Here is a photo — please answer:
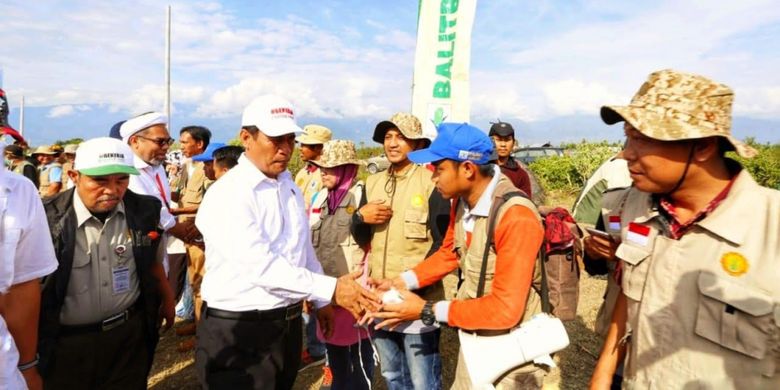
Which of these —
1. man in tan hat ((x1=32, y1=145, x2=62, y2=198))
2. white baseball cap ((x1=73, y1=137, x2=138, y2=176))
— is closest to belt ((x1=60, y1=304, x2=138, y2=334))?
white baseball cap ((x1=73, y1=137, x2=138, y2=176))

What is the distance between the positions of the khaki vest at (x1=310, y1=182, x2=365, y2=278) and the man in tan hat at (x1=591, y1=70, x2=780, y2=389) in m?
2.21

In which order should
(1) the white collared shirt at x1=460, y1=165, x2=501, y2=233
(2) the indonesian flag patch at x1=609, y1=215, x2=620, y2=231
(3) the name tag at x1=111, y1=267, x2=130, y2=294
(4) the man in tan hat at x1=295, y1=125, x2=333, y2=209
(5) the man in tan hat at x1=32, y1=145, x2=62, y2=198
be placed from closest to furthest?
(2) the indonesian flag patch at x1=609, y1=215, x2=620, y2=231 < (1) the white collared shirt at x1=460, y1=165, x2=501, y2=233 < (3) the name tag at x1=111, y1=267, x2=130, y2=294 < (4) the man in tan hat at x1=295, y1=125, x2=333, y2=209 < (5) the man in tan hat at x1=32, y1=145, x2=62, y2=198

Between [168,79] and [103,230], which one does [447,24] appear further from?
[168,79]

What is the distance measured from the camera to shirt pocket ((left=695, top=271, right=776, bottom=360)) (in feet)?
4.25

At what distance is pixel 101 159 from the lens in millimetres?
2504

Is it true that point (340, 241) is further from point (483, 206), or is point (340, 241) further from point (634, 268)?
point (634, 268)

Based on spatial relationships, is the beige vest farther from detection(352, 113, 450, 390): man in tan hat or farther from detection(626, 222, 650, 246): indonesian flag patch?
detection(352, 113, 450, 390): man in tan hat

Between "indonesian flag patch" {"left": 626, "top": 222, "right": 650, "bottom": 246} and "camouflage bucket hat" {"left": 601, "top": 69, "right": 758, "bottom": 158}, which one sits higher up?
"camouflage bucket hat" {"left": 601, "top": 69, "right": 758, "bottom": 158}

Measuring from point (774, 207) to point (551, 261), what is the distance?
1.02 metres

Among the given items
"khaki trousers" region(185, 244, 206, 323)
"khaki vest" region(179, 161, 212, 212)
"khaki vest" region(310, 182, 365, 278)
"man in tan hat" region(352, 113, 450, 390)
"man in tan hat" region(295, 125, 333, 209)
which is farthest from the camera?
"khaki vest" region(179, 161, 212, 212)

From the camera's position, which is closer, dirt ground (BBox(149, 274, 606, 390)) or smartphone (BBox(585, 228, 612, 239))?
smartphone (BBox(585, 228, 612, 239))

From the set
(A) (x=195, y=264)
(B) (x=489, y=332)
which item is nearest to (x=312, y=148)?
(A) (x=195, y=264)

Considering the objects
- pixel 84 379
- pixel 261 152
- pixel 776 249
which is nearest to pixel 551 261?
pixel 776 249

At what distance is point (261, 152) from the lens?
2.47 m
